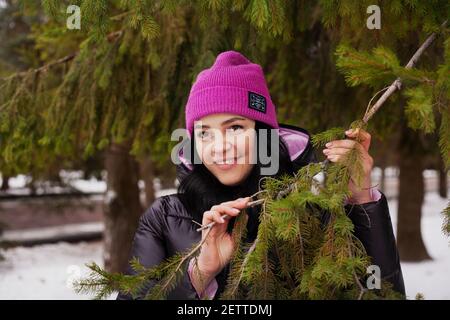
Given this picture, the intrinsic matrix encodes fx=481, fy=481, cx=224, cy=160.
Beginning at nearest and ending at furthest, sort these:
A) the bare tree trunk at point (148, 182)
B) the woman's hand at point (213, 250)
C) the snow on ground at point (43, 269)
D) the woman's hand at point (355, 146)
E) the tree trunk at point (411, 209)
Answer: the woman's hand at point (355, 146)
the woman's hand at point (213, 250)
the snow on ground at point (43, 269)
the tree trunk at point (411, 209)
the bare tree trunk at point (148, 182)

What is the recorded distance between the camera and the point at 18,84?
157 inches

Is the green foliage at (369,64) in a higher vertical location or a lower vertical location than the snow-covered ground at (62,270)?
higher

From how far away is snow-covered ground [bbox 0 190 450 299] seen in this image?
709 centimetres

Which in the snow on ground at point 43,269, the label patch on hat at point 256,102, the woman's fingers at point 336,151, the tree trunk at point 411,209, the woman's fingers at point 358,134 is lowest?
the snow on ground at point 43,269

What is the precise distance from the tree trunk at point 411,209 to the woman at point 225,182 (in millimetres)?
7229

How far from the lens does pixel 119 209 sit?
7.18 metres

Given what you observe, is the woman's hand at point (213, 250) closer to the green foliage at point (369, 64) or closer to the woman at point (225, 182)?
the woman at point (225, 182)

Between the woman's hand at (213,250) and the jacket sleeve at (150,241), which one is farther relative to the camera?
the jacket sleeve at (150,241)

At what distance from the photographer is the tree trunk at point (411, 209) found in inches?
346

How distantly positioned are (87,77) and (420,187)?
22.8 feet

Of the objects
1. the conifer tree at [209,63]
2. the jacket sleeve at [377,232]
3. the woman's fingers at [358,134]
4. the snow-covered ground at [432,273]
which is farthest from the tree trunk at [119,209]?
the woman's fingers at [358,134]

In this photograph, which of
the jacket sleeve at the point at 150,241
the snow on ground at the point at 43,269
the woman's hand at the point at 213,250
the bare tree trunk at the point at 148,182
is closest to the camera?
the woman's hand at the point at 213,250
